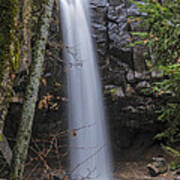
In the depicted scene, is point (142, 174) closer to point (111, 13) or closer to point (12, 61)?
point (111, 13)

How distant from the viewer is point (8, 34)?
1.32 metres

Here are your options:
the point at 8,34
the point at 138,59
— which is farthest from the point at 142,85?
the point at 8,34

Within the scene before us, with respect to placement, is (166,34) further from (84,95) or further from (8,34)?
(84,95)

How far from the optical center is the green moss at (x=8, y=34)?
1312 mm

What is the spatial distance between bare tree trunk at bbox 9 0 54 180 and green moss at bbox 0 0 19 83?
1.37 ft

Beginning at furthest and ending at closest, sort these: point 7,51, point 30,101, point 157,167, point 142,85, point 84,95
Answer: point 84,95 < point 142,85 < point 157,167 < point 30,101 < point 7,51

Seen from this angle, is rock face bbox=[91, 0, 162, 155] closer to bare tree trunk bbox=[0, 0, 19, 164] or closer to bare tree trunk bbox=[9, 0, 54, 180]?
bare tree trunk bbox=[9, 0, 54, 180]

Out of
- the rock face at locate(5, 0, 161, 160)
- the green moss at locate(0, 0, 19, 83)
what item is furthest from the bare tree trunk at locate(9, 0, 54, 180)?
the rock face at locate(5, 0, 161, 160)

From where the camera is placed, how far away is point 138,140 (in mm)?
9867

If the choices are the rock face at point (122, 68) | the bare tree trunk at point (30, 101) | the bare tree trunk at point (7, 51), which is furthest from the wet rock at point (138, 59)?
the bare tree trunk at point (7, 51)

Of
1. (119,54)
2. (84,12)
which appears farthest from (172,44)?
(84,12)

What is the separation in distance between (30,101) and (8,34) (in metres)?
0.61

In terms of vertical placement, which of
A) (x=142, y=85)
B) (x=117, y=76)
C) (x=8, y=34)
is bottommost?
(x=142, y=85)

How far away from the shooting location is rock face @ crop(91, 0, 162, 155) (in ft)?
28.9
